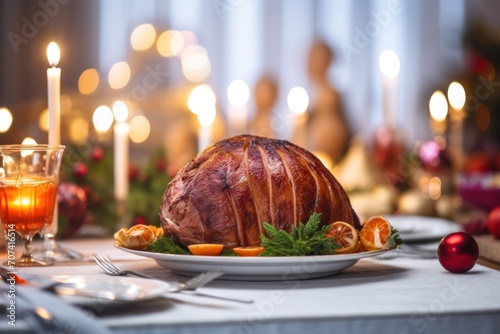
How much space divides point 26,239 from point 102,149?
2.51ft

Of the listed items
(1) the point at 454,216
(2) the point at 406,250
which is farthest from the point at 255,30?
(2) the point at 406,250

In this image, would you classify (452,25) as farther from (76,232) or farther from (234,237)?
(234,237)

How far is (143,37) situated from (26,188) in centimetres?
412

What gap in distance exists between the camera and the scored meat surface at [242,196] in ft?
3.69

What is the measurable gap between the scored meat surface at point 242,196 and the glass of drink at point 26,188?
21 cm

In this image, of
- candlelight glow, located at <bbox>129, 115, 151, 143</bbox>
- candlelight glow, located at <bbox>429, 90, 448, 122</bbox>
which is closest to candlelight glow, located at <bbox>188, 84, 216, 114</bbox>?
candlelight glow, located at <bbox>429, 90, 448, 122</bbox>

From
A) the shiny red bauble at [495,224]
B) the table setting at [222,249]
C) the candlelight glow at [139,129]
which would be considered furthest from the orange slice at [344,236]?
the candlelight glow at [139,129]

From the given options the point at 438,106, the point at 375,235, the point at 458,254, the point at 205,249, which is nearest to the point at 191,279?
the point at 205,249

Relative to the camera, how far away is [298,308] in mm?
891

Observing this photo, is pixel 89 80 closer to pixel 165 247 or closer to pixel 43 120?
pixel 43 120

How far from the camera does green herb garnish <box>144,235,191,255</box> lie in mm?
1146

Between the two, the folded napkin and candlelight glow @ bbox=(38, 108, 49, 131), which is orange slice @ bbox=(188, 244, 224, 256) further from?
candlelight glow @ bbox=(38, 108, 49, 131)

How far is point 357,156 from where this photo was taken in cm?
269

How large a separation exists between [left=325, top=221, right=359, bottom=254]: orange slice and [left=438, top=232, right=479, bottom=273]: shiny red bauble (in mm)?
153
